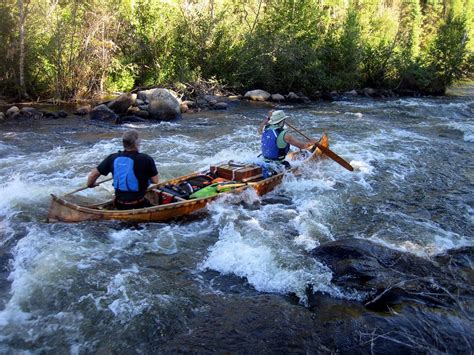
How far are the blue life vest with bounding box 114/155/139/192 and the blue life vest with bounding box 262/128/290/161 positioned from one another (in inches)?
110

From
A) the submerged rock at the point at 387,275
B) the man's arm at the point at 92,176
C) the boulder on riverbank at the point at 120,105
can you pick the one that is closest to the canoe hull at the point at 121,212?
the man's arm at the point at 92,176

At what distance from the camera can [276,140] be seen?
7695 mm

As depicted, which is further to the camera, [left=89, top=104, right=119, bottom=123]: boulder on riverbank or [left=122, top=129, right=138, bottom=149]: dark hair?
[left=89, top=104, right=119, bottom=123]: boulder on riverbank

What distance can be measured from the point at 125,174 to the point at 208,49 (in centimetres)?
1455

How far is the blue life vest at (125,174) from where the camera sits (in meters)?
5.50

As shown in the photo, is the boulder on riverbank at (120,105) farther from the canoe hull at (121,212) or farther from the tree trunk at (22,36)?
the canoe hull at (121,212)

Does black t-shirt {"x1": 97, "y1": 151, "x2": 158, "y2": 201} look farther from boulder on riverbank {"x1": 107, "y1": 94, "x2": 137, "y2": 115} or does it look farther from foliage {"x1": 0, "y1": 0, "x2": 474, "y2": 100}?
foliage {"x1": 0, "y1": 0, "x2": 474, "y2": 100}

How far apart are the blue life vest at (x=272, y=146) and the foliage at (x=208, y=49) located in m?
10.2

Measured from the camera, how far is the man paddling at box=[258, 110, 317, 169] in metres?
7.52

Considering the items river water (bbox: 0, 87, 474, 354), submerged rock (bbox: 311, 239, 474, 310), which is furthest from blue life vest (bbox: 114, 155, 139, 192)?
submerged rock (bbox: 311, 239, 474, 310)

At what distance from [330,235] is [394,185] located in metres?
3.06

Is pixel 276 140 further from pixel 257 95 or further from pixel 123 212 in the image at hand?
pixel 257 95

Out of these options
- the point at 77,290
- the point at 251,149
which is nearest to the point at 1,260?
the point at 77,290

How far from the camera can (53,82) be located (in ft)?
50.6
